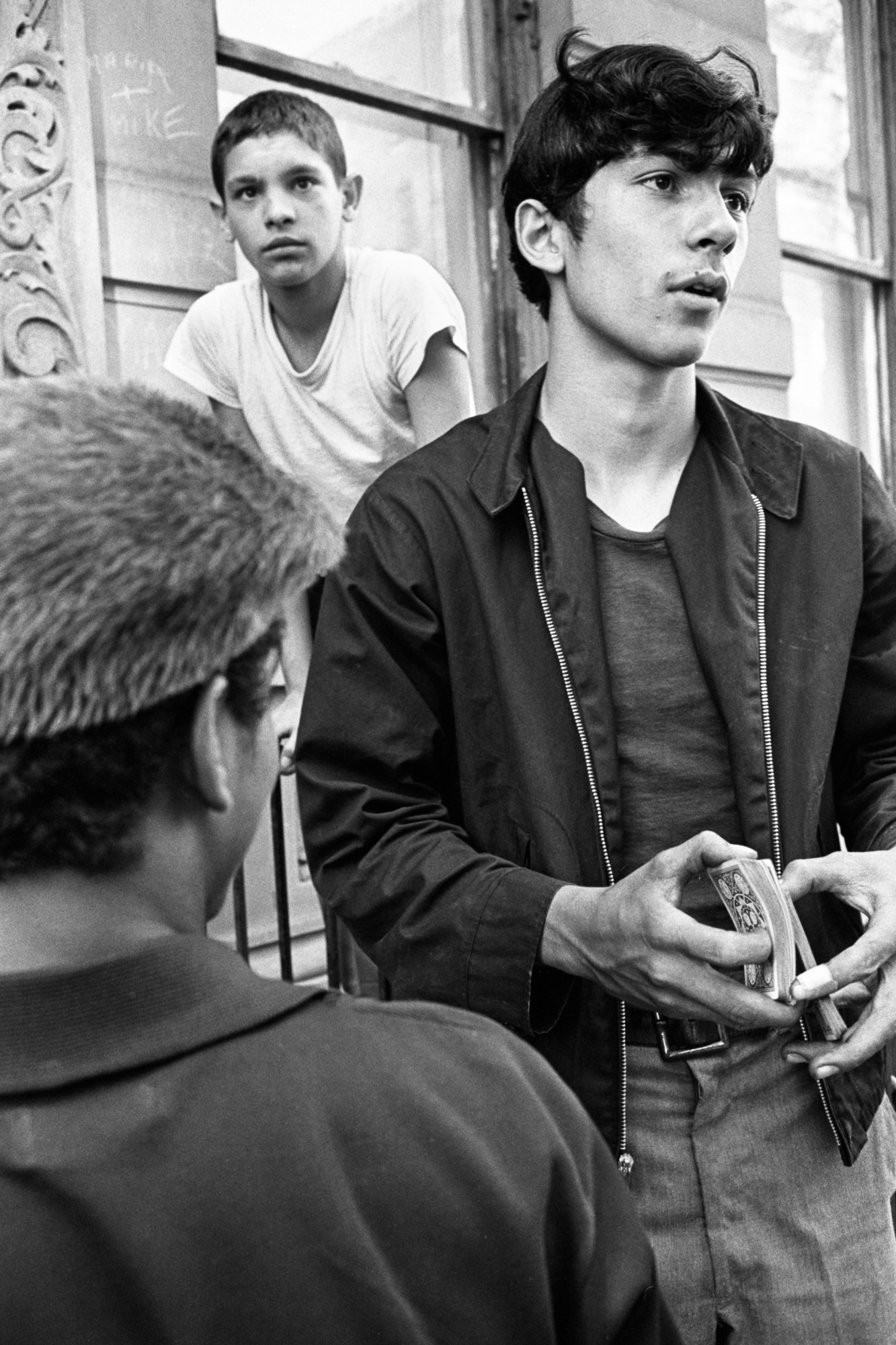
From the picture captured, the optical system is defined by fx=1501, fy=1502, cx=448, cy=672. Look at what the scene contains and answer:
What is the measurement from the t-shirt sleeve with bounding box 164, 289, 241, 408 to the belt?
97.6 inches

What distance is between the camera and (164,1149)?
103cm

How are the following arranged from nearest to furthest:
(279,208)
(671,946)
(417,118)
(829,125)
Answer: (671,946) → (279,208) → (417,118) → (829,125)

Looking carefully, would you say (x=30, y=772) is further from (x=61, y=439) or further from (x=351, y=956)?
(x=351, y=956)

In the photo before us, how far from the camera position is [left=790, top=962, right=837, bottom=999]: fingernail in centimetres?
184

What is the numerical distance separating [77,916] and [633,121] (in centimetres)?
169

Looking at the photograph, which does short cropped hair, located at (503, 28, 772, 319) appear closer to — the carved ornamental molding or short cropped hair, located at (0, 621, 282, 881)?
short cropped hair, located at (0, 621, 282, 881)

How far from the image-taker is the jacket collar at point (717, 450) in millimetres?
2197

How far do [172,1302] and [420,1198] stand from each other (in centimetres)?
19

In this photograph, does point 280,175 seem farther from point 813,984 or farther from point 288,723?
point 813,984

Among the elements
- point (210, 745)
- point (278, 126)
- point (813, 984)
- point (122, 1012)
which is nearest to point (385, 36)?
point (278, 126)

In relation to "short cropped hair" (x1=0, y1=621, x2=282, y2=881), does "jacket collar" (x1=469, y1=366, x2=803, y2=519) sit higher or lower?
higher

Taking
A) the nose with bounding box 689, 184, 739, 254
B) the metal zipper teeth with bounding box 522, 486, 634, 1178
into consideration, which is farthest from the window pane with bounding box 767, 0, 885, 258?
the metal zipper teeth with bounding box 522, 486, 634, 1178

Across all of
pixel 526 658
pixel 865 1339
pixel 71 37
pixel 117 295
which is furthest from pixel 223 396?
pixel 865 1339

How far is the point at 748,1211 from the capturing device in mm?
2010
